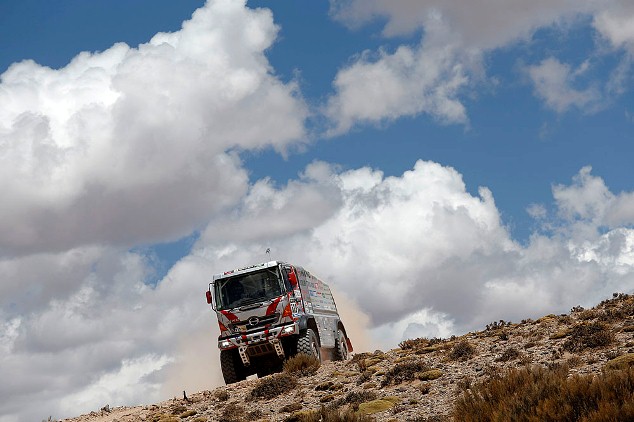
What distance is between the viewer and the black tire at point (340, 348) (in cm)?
2678

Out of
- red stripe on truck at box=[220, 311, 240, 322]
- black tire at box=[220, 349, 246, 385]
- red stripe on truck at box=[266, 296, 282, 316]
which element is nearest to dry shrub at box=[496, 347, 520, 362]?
red stripe on truck at box=[266, 296, 282, 316]

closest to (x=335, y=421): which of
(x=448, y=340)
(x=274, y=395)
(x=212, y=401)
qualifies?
(x=274, y=395)

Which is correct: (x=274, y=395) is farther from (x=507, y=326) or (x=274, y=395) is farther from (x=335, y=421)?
(x=507, y=326)

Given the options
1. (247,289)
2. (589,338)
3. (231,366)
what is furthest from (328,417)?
(231,366)

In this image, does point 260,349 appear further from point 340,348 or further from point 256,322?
point 340,348

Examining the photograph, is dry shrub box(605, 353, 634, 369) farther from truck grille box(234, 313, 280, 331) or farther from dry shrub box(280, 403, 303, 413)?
Answer: truck grille box(234, 313, 280, 331)

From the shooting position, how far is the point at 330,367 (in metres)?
19.7

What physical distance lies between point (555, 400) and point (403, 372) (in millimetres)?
6732

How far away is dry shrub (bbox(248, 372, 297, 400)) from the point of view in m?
17.2

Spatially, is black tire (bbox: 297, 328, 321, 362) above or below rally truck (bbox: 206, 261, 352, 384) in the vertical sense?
below

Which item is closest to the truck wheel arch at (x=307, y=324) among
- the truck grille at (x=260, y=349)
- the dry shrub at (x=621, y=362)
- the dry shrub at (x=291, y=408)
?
the truck grille at (x=260, y=349)

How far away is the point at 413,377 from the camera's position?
1584 cm

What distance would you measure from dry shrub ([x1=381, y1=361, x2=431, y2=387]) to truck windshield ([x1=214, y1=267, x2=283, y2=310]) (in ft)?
19.8

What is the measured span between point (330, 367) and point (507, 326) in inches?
235
